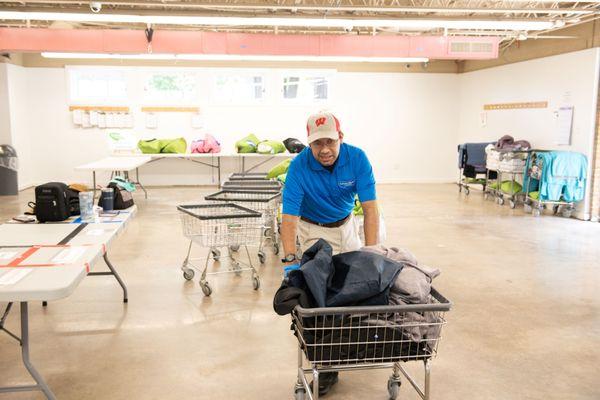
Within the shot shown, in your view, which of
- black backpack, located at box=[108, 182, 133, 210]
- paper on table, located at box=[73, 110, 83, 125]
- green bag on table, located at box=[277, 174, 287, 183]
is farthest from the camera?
paper on table, located at box=[73, 110, 83, 125]

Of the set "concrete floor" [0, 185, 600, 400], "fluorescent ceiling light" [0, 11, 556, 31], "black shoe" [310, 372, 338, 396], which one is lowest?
"concrete floor" [0, 185, 600, 400]

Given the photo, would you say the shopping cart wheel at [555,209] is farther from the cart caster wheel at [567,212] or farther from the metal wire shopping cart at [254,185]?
the metal wire shopping cart at [254,185]

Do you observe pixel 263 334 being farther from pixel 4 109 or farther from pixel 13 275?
pixel 4 109

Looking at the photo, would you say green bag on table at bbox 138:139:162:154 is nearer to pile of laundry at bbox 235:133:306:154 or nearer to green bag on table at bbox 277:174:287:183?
pile of laundry at bbox 235:133:306:154

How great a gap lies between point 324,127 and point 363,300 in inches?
42.6

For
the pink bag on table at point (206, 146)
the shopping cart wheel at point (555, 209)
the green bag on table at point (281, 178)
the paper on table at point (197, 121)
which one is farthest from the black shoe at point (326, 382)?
the paper on table at point (197, 121)

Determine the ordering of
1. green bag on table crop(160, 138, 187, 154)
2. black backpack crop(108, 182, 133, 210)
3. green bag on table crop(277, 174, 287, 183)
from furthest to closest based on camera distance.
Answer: green bag on table crop(160, 138, 187, 154), green bag on table crop(277, 174, 287, 183), black backpack crop(108, 182, 133, 210)

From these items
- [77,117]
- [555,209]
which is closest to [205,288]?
[555,209]

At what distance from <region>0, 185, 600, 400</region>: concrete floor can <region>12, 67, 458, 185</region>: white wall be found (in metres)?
6.56

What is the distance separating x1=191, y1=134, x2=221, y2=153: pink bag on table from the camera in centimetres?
1215

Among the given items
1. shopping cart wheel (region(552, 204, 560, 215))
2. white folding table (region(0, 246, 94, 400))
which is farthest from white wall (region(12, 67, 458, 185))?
white folding table (region(0, 246, 94, 400))

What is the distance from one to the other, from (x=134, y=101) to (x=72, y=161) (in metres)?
2.16

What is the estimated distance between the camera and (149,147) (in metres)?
11.8

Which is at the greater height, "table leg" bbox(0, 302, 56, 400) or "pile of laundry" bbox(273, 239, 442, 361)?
"pile of laundry" bbox(273, 239, 442, 361)
